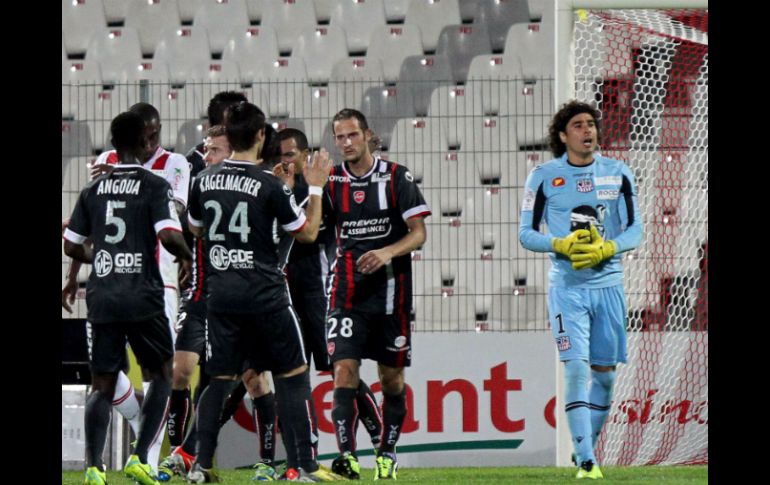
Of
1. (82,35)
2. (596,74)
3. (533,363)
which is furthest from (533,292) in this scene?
(82,35)

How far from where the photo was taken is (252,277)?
6.32m

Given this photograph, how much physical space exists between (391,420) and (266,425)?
3.02ft

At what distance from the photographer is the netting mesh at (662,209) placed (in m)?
9.63

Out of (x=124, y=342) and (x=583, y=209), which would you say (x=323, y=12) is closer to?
(x=583, y=209)

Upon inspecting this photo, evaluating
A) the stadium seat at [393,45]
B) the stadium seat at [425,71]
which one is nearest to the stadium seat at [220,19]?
the stadium seat at [393,45]

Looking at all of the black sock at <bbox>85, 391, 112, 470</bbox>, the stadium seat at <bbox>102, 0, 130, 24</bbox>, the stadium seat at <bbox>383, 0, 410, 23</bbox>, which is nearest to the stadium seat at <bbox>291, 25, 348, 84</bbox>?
A: the stadium seat at <bbox>383, 0, 410, 23</bbox>

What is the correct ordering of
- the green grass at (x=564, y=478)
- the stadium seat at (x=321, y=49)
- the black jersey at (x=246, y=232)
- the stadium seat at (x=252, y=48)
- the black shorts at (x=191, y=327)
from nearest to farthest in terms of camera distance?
the black jersey at (x=246, y=232), the green grass at (x=564, y=478), the black shorts at (x=191, y=327), the stadium seat at (x=321, y=49), the stadium seat at (x=252, y=48)

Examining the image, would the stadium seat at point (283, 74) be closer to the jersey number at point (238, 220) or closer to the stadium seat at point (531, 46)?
the stadium seat at point (531, 46)

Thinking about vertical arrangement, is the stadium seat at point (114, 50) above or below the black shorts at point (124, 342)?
above

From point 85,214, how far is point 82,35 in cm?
931

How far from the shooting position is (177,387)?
7770 mm

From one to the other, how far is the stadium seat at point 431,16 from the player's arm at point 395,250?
24.7ft

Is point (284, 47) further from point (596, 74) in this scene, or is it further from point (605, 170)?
point (605, 170)

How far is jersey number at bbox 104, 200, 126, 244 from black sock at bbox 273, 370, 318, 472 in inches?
43.4
